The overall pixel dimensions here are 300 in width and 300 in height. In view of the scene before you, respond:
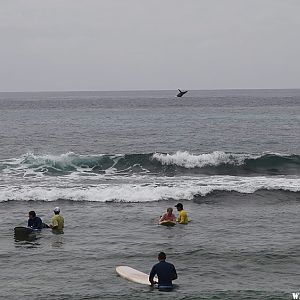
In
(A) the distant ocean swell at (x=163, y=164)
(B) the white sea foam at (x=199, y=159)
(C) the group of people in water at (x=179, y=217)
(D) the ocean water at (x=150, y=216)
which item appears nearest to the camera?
Answer: (D) the ocean water at (x=150, y=216)

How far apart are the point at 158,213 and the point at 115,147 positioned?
2614 cm

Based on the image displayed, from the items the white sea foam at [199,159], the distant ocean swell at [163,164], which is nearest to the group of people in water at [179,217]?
the distant ocean swell at [163,164]

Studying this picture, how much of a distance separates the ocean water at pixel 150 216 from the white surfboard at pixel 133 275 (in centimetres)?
23

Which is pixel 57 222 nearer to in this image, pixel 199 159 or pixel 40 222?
pixel 40 222

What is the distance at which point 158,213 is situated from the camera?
1035 inches

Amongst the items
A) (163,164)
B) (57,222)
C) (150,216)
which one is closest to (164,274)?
(57,222)

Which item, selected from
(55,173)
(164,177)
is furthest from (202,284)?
(55,173)

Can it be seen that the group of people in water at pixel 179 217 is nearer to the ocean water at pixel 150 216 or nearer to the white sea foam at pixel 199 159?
the ocean water at pixel 150 216

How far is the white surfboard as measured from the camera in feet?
53.2

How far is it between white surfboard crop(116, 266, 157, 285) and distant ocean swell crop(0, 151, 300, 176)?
21.4 m

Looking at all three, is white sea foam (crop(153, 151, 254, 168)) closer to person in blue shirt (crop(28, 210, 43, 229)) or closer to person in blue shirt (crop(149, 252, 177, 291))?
person in blue shirt (crop(28, 210, 43, 229))

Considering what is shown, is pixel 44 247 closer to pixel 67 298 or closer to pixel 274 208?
pixel 67 298

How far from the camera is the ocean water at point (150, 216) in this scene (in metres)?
16.4

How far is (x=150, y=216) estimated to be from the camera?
2562 centimetres
